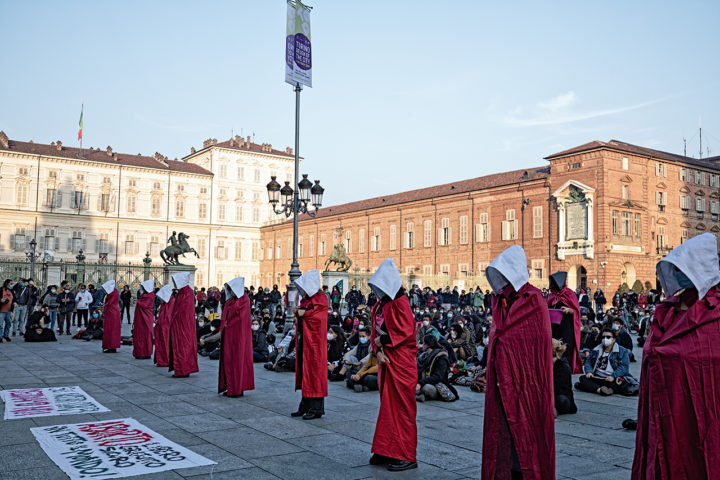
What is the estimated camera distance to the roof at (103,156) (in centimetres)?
5788

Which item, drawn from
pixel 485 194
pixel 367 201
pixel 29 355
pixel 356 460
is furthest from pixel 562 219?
pixel 356 460

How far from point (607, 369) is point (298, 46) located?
12.5 m

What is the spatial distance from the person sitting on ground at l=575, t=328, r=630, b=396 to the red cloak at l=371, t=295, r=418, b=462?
512cm

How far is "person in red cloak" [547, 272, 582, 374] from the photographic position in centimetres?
961

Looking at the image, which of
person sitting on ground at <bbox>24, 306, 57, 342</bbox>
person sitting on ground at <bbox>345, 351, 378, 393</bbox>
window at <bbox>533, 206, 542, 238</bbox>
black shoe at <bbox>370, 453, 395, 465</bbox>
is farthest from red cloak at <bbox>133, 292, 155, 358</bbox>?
window at <bbox>533, 206, 542, 238</bbox>

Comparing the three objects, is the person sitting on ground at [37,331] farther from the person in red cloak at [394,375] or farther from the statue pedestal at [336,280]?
the person in red cloak at [394,375]

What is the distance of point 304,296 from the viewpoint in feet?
27.4

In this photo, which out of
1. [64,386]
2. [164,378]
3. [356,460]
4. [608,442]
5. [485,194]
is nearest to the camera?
[356,460]

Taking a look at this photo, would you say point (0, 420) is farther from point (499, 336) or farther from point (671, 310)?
point (671, 310)

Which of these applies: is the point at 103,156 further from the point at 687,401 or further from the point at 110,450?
the point at 687,401

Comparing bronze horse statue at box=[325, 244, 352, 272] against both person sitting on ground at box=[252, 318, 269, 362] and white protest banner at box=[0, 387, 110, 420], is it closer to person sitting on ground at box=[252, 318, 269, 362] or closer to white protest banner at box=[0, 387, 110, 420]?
person sitting on ground at box=[252, 318, 269, 362]

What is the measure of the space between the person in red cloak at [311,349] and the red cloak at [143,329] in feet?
24.3

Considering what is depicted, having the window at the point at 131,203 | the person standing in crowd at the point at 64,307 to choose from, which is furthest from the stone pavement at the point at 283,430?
the window at the point at 131,203

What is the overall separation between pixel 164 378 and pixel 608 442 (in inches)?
304
